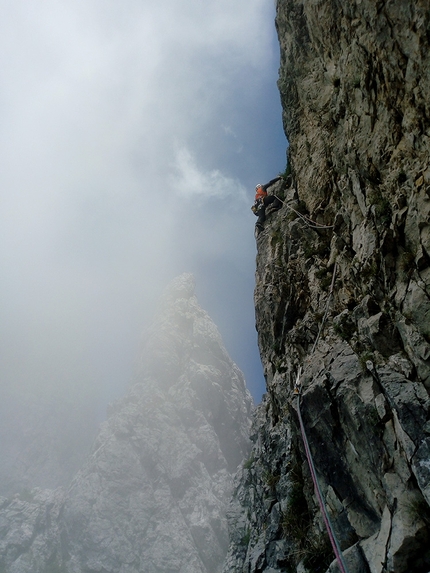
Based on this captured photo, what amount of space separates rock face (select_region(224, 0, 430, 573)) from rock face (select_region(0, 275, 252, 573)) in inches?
3437

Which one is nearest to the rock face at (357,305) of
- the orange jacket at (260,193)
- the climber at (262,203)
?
the climber at (262,203)

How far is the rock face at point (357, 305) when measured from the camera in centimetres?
798

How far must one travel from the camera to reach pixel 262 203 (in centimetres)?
2011

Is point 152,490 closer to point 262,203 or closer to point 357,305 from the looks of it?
point 262,203

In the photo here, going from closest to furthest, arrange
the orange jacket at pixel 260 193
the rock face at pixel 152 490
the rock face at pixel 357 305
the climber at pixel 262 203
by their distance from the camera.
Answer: the rock face at pixel 357 305
the climber at pixel 262 203
the orange jacket at pixel 260 193
the rock face at pixel 152 490

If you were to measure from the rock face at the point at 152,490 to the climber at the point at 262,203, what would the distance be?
8717 centimetres

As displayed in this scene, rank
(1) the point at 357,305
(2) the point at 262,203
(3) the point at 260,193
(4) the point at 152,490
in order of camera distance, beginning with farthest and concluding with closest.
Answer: (4) the point at 152,490, (3) the point at 260,193, (2) the point at 262,203, (1) the point at 357,305

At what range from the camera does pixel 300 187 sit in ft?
52.6

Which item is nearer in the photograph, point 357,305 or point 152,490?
point 357,305

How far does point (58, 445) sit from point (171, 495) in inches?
2727

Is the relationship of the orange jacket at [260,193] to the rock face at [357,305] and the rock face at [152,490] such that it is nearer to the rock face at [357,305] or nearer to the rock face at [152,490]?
the rock face at [357,305]

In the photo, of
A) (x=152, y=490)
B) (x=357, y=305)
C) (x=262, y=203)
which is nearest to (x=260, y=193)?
(x=262, y=203)

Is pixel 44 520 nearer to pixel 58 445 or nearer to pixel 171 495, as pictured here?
pixel 171 495

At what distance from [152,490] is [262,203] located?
95056mm
